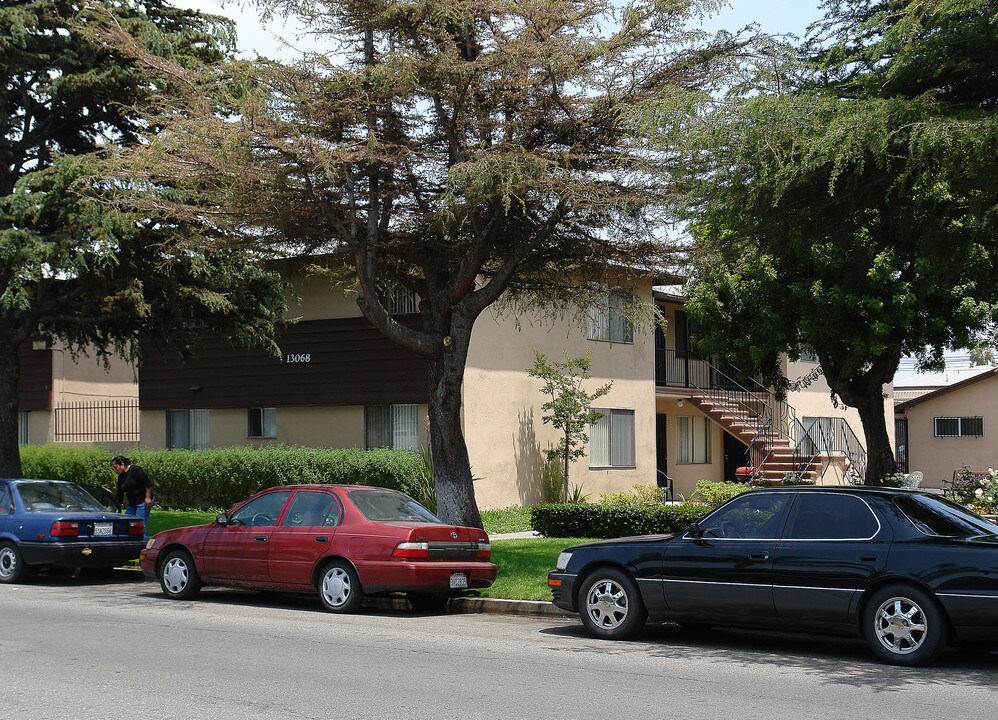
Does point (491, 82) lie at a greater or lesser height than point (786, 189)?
greater

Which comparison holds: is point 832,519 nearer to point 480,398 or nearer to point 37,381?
point 480,398

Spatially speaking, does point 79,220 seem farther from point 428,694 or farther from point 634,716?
point 634,716

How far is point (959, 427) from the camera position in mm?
39031

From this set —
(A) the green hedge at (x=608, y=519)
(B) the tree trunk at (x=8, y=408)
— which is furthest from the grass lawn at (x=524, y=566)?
(B) the tree trunk at (x=8, y=408)

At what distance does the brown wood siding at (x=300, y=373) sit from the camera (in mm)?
26094

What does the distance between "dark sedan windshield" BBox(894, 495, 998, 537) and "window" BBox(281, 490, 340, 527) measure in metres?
6.25

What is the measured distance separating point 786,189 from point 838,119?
3.18ft

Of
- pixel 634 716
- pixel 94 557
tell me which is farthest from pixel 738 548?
pixel 94 557

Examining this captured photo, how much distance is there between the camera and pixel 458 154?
15109 mm

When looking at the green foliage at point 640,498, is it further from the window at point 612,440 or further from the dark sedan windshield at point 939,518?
the dark sedan windshield at point 939,518

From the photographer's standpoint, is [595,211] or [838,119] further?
[595,211]

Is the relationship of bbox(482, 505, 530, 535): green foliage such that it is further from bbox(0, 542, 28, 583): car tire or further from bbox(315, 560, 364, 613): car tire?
bbox(315, 560, 364, 613): car tire

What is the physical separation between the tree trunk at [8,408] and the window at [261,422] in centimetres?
728

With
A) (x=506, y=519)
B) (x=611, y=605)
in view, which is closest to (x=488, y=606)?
(x=611, y=605)
